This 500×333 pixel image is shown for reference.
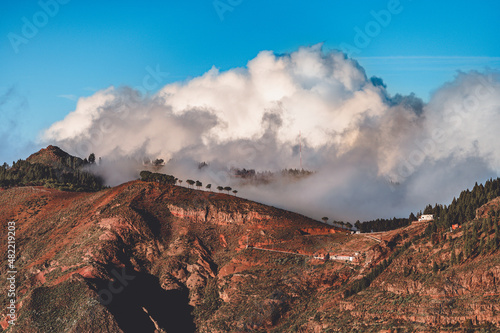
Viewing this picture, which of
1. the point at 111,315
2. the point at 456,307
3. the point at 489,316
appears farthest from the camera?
the point at 111,315

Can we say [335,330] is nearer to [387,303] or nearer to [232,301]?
[387,303]

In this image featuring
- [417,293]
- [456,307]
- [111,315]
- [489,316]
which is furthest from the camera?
[111,315]

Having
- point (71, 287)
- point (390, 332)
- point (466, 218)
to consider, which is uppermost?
point (466, 218)

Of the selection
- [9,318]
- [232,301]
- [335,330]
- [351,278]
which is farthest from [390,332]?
[9,318]

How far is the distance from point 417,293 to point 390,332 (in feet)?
49.4

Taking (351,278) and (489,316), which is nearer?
(489,316)

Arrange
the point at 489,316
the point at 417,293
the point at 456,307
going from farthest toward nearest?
the point at 417,293
the point at 456,307
the point at 489,316

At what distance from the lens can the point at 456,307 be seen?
147125mm

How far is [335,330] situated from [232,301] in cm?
4279

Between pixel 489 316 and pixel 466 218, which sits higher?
pixel 466 218

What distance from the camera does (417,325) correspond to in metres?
147

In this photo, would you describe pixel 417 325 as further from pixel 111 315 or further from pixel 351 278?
pixel 111 315

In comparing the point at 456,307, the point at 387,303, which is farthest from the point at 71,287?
the point at 456,307

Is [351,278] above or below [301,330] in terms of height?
above
